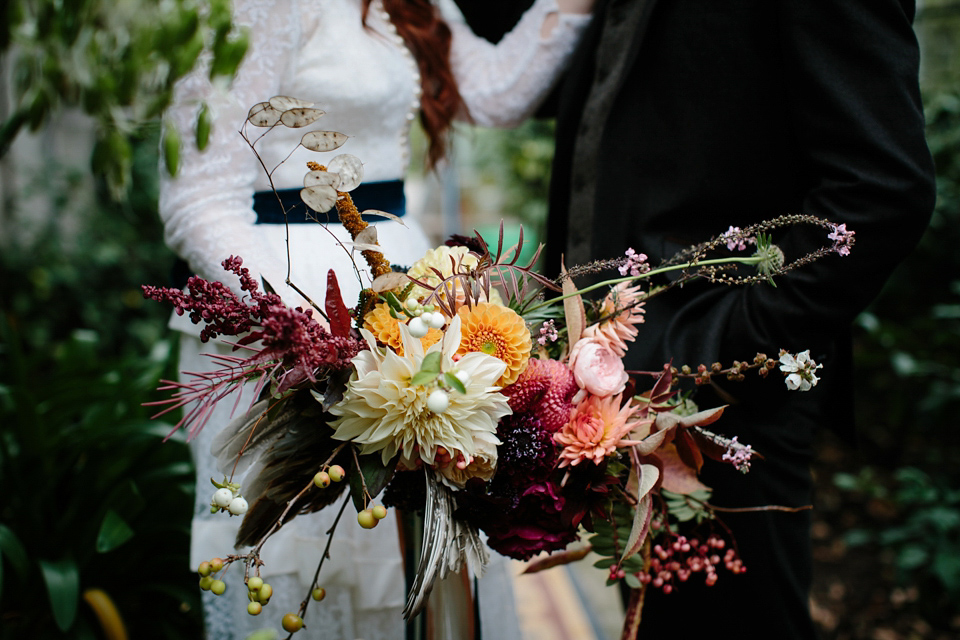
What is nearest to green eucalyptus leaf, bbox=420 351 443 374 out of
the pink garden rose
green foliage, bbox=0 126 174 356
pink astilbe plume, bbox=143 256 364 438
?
A: pink astilbe plume, bbox=143 256 364 438

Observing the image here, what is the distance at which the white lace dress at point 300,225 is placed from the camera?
110 cm

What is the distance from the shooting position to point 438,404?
67cm

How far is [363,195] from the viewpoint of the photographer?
1279mm

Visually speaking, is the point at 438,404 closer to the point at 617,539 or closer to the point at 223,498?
the point at 223,498

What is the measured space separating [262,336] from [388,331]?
0.47 ft

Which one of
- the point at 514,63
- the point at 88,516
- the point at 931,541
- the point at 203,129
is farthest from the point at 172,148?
the point at 931,541

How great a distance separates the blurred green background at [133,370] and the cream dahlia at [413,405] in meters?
0.63

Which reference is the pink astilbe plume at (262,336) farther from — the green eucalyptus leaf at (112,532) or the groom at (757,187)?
the green eucalyptus leaf at (112,532)

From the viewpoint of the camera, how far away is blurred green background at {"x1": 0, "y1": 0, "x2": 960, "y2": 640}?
1.45 m

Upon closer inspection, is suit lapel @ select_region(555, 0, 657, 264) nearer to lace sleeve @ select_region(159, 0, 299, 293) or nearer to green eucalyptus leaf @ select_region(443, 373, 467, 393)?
lace sleeve @ select_region(159, 0, 299, 293)

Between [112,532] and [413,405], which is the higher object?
[413,405]

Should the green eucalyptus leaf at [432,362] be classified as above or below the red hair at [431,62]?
below

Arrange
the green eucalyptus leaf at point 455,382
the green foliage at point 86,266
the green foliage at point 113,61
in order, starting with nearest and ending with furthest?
the green eucalyptus leaf at point 455,382 → the green foliage at point 113,61 → the green foliage at point 86,266

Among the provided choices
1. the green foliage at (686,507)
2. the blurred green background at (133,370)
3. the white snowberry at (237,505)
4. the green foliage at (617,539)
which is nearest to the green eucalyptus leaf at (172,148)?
the blurred green background at (133,370)
